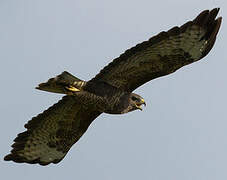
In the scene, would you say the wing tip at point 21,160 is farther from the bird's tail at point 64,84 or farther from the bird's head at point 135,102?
the bird's head at point 135,102

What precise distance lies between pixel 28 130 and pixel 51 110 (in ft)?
2.62

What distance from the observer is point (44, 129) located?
16.1 meters

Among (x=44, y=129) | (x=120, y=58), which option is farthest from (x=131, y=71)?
(x=44, y=129)

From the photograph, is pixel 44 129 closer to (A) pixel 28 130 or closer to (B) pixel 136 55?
(A) pixel 28 130

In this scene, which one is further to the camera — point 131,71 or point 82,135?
point 82,135

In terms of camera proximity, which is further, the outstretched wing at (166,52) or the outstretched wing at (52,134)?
the outstretched wing at (52,134)

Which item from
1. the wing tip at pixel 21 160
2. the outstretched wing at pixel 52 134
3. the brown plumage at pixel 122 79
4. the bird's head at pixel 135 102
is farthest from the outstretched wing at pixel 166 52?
the wing tip at pixel 21 160

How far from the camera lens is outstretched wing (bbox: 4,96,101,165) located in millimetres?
15789

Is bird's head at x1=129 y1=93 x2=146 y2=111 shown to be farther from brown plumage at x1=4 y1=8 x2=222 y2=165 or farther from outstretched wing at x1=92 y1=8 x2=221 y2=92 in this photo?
outstretched wing at x1=92 y1=8 x2=221 y2=92

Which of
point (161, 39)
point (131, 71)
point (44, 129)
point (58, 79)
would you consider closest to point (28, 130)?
point (44, 129)

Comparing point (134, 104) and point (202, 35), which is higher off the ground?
point (202, 35)

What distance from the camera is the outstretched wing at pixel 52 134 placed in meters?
15.8

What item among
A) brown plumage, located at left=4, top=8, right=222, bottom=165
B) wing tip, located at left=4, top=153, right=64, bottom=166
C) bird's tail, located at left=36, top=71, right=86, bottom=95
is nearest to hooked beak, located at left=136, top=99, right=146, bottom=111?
brown plumage, located at left=4, top=8, right=222, bottom=165

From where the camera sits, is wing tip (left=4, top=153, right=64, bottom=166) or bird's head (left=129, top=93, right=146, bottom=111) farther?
wing tip (left=4, top=153, right=64, bottom=166)
